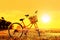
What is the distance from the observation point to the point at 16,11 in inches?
86.1

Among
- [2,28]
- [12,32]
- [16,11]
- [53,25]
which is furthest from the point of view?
[16,11]

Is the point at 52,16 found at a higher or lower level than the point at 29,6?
lower

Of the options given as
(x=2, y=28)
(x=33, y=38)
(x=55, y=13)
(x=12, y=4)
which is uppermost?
(x=12, y=4)

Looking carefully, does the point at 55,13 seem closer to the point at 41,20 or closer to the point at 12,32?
the point at 41,20

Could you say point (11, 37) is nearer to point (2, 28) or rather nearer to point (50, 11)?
point (2, 28)

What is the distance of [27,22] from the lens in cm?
203

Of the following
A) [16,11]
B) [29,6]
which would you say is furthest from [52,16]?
[16,11]

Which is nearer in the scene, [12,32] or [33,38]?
[33,38]

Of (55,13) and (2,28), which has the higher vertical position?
(55,13)

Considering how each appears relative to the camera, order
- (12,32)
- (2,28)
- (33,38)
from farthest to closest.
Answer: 1. (2,28)
2. (12,32)
3. (33,38)

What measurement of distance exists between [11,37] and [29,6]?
2.11ft

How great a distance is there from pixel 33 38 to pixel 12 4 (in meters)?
0.75

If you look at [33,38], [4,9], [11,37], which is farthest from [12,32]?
[4,9]

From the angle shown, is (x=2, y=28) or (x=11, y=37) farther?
(x=2, y=28)
